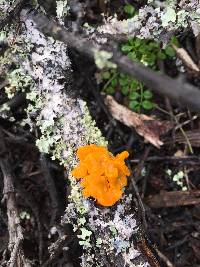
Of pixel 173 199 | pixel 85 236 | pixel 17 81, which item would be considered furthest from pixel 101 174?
pixel 17 81

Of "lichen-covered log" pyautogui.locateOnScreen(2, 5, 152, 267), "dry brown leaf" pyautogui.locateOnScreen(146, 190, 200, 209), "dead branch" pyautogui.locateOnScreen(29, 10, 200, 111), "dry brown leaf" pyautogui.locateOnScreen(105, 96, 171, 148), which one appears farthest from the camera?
"dry brown leaf" pyautogui.locateOnScreen(105, 96, 171, 148)

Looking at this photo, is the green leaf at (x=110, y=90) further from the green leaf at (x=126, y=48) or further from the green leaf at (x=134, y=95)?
the green leaf at (x=126, y=48)

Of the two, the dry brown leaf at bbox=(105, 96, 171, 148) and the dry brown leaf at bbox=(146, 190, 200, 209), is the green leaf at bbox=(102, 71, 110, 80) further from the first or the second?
the dry brown leaf at bbox=(146, 190, 200, 209)

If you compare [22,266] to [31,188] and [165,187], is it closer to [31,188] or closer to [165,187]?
[31,188]

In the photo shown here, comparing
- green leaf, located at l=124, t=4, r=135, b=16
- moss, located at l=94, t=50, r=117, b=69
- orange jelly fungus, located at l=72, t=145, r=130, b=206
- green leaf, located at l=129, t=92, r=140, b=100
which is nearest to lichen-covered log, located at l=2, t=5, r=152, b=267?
orange jelly fungus, located at l=72, t=145, r=130, b=206

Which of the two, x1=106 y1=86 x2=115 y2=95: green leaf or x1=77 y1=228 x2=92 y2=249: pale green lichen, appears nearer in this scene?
x1=77 y1=228 x2=92 y2=249: pale green lichen

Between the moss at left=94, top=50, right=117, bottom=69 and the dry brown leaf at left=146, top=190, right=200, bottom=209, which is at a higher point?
the dry brown leaf at left=146, top=190, right=200, bottom=209

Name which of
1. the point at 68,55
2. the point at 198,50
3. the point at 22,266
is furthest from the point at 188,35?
the point at 22,266

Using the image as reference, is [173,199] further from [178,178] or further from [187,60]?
[187,60]
